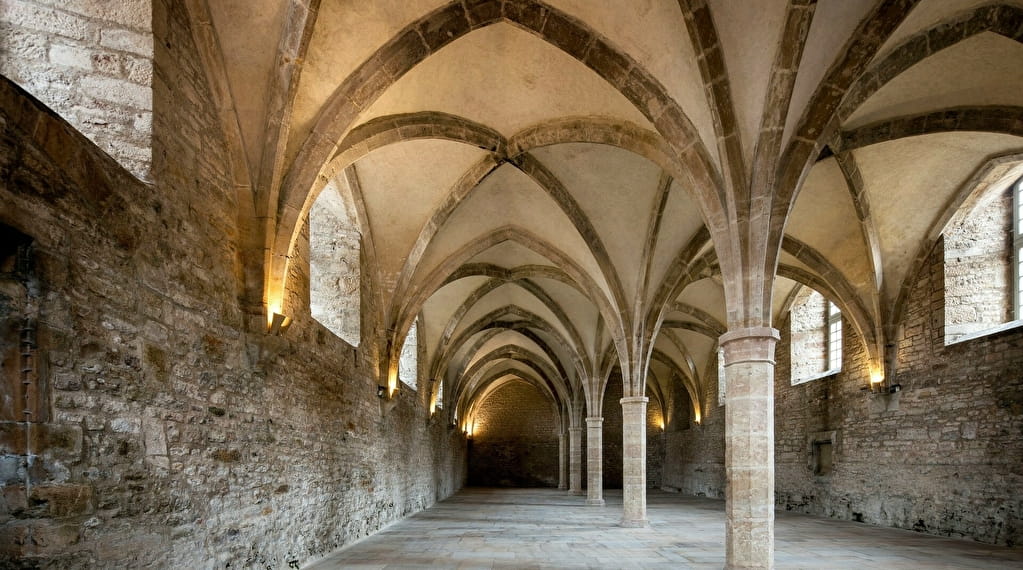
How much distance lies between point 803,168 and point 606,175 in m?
3.75

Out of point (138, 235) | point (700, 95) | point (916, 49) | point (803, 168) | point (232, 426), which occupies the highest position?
point (916, 49)

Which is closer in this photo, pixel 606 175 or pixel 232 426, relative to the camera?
pixel 232 426

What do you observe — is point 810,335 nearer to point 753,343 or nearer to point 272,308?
point 753,343

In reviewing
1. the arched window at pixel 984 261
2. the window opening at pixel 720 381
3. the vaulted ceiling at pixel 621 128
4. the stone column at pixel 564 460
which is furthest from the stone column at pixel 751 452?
the stone column at pixel 564 460

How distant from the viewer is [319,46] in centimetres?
627

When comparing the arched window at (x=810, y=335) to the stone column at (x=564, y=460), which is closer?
the arched window at (x=810, y=335)

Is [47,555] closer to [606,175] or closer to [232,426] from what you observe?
[232,426]

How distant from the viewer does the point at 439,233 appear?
439 inches

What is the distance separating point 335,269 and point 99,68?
17.2 feet

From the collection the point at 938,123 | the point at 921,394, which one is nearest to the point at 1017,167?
the point at 938,123

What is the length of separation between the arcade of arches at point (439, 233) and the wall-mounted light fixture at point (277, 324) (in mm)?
74

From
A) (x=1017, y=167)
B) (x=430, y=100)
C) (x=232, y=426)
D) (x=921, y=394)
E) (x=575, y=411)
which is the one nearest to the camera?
(x=232, y=426)

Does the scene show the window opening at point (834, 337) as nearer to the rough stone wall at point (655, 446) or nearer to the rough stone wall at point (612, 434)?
the rough stone wall at point (655, 446)

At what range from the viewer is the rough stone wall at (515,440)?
29.9m
